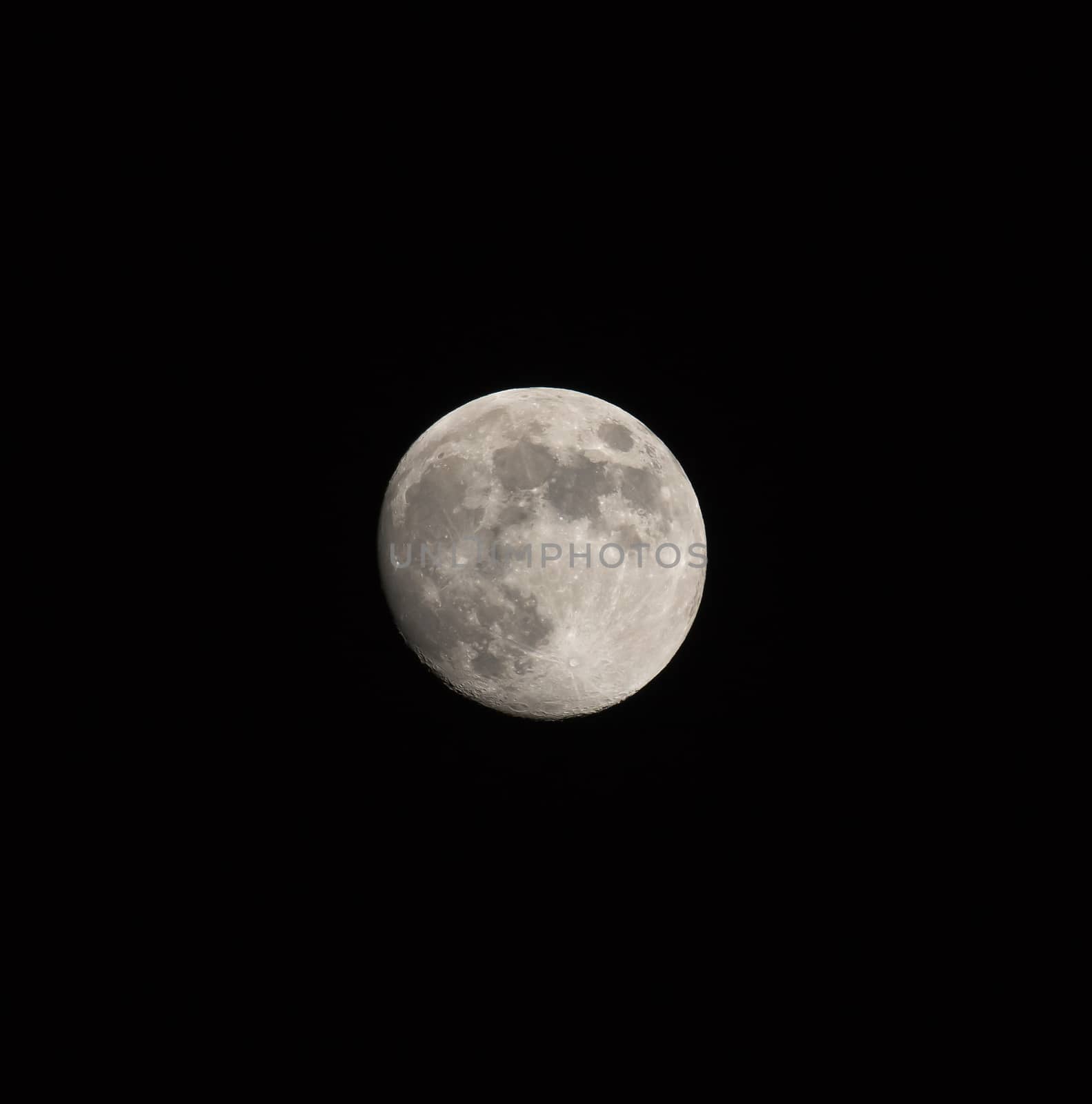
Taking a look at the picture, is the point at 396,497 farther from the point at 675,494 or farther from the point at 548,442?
the point at 675,494

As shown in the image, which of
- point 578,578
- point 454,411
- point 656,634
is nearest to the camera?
point 578,578

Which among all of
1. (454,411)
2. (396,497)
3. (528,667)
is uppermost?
(454,411)

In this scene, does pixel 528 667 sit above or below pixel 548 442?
below

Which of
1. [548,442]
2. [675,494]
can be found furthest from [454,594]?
[675,494]

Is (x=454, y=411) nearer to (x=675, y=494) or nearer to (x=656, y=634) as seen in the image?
(x=675, y=494)

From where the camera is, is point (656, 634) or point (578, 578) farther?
point (656, 634)

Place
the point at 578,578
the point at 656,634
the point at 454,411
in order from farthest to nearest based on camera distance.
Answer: the point at 454,411, the point at 656,634, the point at 578,578
